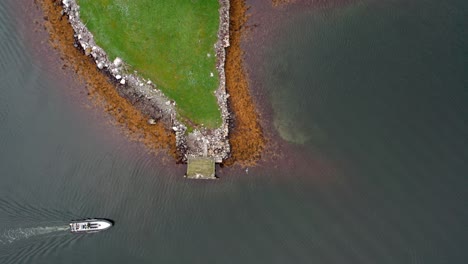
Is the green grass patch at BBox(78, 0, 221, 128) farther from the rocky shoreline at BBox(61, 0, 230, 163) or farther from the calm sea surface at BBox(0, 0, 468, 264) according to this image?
the calm sea surface at BBox(0, 0, 468, 264)

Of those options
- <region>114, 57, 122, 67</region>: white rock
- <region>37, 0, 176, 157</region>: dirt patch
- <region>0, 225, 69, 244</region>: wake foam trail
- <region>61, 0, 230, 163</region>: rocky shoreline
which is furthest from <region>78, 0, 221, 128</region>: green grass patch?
<region>0, 225, 69, 244</region>: wake foam trail

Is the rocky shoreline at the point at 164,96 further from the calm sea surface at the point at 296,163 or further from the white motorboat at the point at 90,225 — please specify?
the white motorboat at the point at 90,225

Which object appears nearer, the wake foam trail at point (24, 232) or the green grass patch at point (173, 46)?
the wake foam trail at point (24, 232)

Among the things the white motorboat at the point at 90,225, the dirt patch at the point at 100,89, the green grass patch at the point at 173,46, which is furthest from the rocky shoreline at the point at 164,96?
the white motorboat at the point at 90,225

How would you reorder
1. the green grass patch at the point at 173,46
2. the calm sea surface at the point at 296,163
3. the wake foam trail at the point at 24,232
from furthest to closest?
the green grass patch at the point at 173,46, the wake foam trail at the point at 24,232, the calm sea surface at the point at 296,163

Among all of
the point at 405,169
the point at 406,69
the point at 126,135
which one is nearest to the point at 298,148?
the point at 405,169

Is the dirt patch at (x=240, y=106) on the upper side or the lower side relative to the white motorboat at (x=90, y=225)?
upper

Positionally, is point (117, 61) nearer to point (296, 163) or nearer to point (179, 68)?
point (179, 68)
